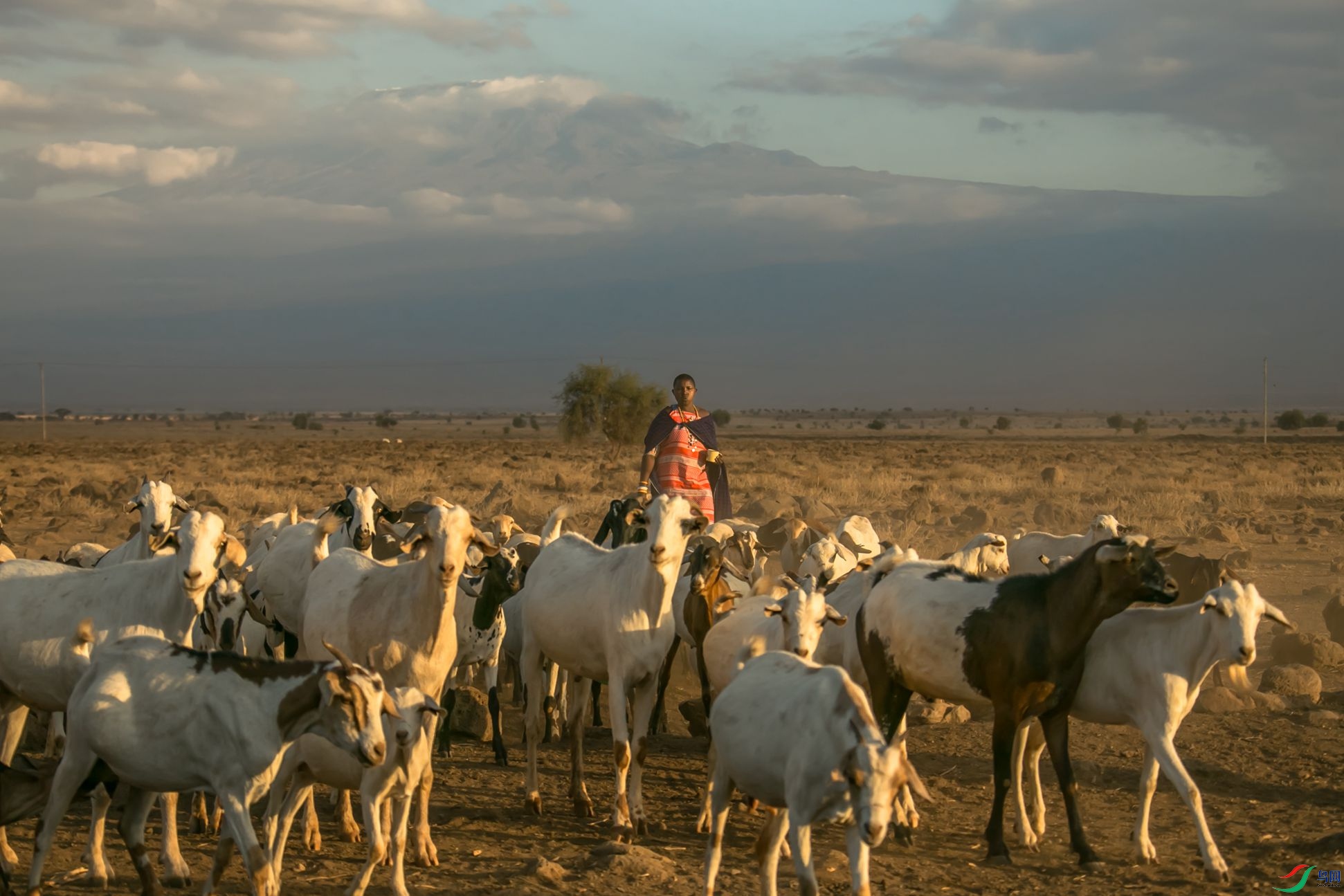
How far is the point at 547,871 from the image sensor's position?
26.3ft

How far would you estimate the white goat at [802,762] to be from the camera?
625 centimetres

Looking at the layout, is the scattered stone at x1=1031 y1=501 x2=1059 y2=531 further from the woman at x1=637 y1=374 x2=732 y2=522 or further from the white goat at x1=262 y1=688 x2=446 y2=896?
the white goat at x1=262 y1=688 x2=446 y2=896

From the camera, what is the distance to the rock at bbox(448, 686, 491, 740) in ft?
40.0

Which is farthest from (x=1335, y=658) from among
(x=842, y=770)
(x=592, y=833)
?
(x=842, y=770)

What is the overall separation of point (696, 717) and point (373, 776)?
497 cm

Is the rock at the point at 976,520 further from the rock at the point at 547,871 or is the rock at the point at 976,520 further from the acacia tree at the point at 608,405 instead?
the acacia tree at the point at 608,405

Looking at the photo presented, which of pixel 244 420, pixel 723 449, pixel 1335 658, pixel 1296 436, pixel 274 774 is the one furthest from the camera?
pixel 244 420

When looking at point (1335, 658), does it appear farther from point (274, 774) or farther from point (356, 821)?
point (274, 774)

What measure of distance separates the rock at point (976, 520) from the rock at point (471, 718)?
47.5ft

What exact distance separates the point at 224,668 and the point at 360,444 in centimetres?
6267

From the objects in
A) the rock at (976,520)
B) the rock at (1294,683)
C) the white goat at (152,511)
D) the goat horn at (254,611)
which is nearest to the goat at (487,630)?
the goat horn at (254,611)

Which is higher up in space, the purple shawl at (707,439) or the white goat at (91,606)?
the purple shawl at (707,439)

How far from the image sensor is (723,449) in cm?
6550

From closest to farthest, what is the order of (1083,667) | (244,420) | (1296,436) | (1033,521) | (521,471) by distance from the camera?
(1083,667)
(1033,521)
(521,471)
(1296,436)
(244,420)
